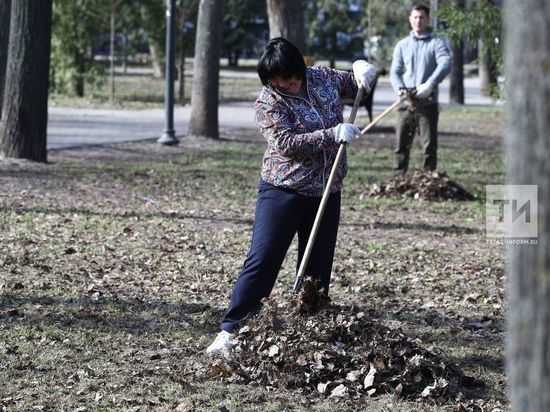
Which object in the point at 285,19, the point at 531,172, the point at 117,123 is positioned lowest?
the point at 117,123

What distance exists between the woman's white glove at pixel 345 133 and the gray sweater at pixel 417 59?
657 centimetres

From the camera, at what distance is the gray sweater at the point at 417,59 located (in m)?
12.0

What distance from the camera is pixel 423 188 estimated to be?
12.4 meters

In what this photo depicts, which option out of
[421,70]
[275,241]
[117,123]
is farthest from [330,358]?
[117,123]

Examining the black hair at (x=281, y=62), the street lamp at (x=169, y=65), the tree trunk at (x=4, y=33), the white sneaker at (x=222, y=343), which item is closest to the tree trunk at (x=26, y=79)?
the tree trunk at (x=4, y=33)

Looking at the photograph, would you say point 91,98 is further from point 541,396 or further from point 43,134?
point 541,396

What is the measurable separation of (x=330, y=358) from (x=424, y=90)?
6.03 metres

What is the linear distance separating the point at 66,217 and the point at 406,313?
435 centimetres

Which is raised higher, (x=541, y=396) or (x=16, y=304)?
(x=541, y=396)

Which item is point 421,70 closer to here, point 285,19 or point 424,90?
point 424,90

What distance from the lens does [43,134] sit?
46.0ft

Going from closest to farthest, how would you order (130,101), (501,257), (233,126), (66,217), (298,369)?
1. (298,369)
2. (501,257)
3. (66,217)
4. (233,126)
5. (130,101)

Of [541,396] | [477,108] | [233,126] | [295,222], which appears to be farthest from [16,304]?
[477,108]

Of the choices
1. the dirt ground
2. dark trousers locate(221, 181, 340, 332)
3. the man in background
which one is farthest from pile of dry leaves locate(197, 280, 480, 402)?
the man in background
